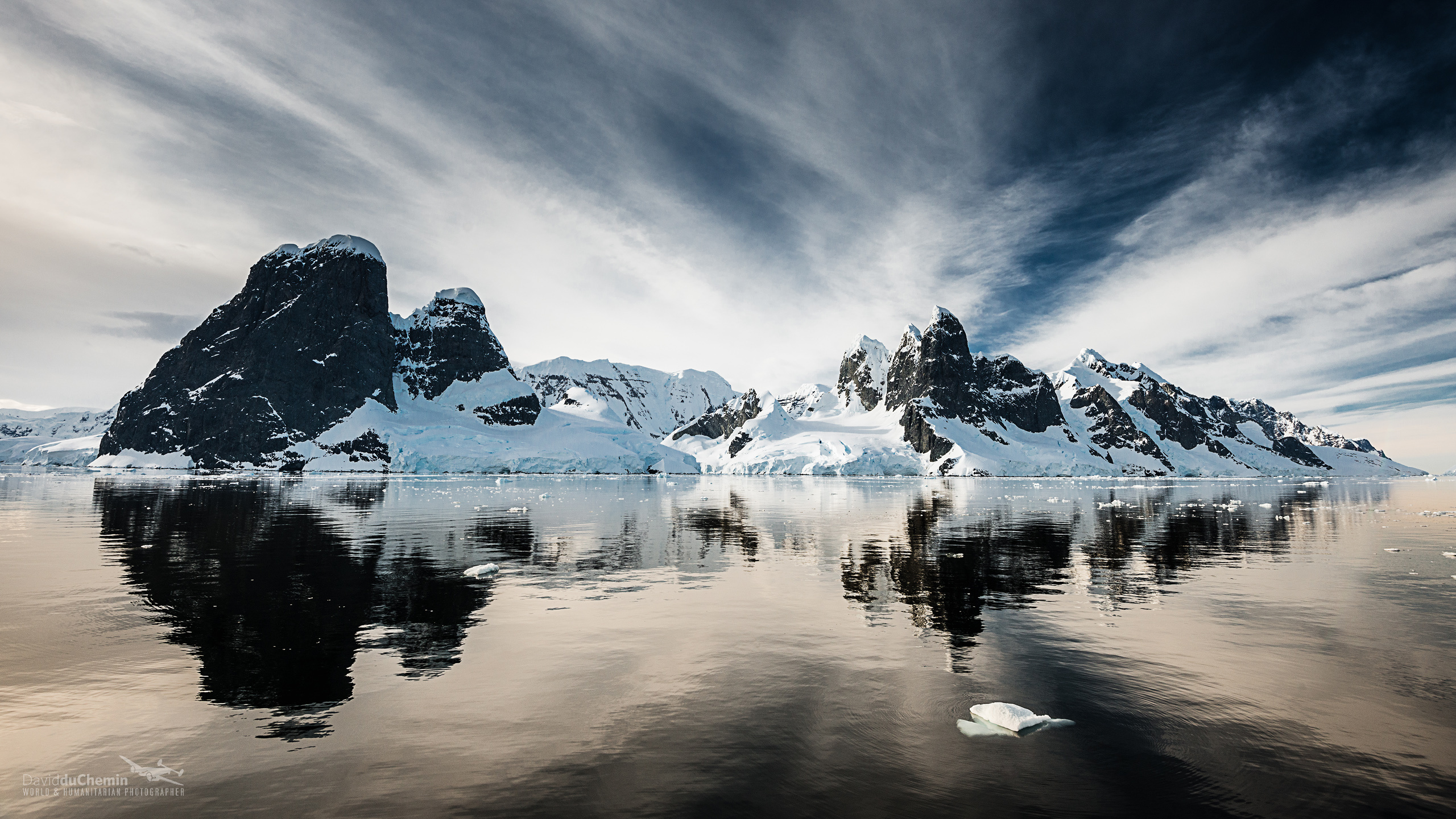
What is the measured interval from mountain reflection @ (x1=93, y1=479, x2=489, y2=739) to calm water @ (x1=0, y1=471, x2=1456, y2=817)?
138 mm

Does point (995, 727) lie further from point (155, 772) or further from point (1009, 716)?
point (155, 772)

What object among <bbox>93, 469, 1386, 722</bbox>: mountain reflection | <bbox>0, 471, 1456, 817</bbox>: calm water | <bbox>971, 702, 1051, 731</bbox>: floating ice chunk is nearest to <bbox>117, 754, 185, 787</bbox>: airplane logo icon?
<bbox>0, 471, 1456, 817</bbox>: calm water

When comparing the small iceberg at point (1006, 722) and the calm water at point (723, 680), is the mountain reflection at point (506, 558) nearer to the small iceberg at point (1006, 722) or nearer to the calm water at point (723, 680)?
the calm water at point (723, 680)

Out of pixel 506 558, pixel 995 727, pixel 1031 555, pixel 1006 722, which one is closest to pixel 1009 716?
pixel 1006 722

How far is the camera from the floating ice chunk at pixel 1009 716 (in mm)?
9969

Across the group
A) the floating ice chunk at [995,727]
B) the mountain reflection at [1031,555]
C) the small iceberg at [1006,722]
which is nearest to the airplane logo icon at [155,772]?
the floating ice chunk at [995,727]

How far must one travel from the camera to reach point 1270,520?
1946 inches

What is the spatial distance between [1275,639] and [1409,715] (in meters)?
4.90

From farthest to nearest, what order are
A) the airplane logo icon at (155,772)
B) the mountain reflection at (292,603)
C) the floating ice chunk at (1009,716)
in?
the mountain reflection at (292,603) < the floating ice chunk at (1009,716) < the airplane logo icon at (155,772)

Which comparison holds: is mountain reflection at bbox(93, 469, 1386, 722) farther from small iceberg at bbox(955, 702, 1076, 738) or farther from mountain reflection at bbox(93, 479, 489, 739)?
small iceberg at bbox(955, 702, 1076, 738)

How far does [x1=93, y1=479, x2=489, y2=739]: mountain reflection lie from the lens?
12.1m

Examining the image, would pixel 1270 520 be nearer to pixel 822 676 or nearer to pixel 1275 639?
pixel 1275 639

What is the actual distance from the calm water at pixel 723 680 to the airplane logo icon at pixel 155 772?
0.35 feet

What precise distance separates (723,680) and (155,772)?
845 centimetres
